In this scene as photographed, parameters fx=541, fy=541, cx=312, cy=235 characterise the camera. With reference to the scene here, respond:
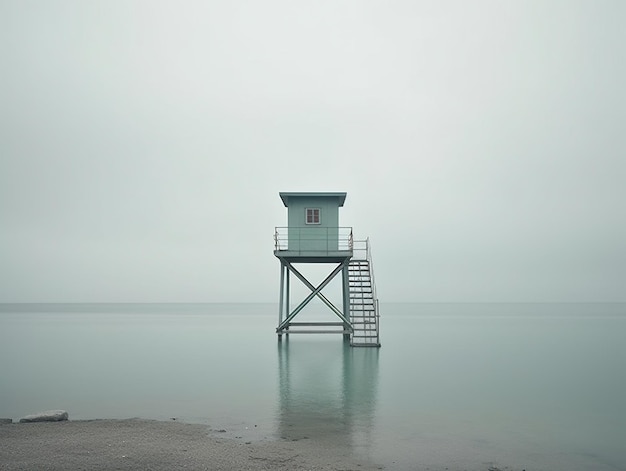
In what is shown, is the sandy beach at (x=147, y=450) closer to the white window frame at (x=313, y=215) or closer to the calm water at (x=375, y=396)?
the calm water at (x=375, y=396)

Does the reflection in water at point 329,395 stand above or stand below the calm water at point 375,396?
above

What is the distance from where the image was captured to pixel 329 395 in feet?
60.7

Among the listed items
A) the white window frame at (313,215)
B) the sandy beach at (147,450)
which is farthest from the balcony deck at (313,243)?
the sandy beach at (147,450)

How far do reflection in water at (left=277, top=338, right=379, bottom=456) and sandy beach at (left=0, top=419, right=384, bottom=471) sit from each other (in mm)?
1200

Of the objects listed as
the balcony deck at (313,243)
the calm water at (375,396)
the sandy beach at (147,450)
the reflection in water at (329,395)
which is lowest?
the calm water at (375,396)

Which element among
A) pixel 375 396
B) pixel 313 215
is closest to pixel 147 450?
pixel 375 396

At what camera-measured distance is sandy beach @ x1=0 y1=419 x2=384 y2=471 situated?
32.7 feet

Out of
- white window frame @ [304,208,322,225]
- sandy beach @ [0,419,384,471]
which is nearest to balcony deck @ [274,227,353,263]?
white window frame @ [304,208,322,225]

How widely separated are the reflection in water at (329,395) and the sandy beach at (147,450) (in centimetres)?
120

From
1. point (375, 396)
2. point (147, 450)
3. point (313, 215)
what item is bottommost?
point (375, 396)

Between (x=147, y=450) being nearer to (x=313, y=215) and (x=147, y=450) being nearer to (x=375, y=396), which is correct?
(x=375, y=396)

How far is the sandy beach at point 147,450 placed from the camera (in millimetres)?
9953

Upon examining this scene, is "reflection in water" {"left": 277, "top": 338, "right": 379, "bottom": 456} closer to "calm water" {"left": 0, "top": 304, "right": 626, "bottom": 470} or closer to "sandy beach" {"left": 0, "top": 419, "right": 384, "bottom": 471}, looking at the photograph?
"calm water" {"left": 0, "top": 304, "right": 626, "bottom": 470}

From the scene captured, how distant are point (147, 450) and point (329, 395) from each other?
8.69 meters
